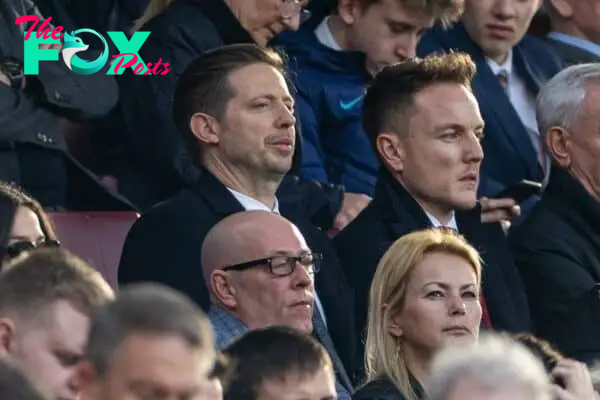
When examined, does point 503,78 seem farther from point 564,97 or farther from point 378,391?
point 378,391

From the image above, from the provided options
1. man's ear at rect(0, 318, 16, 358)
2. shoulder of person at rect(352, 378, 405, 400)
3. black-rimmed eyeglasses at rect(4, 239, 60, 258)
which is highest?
man's ear at rect(0, 318, 16, 358)

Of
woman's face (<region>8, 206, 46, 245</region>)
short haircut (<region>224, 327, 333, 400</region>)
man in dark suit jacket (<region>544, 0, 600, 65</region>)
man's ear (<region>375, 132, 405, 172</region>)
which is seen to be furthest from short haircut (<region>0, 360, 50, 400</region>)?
man in dark suit jacket (<region>544, 0, 600, 65</region>)

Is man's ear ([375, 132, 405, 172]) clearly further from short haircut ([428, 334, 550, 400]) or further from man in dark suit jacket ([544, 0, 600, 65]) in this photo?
short haircut ([428, 334, 550, 400])

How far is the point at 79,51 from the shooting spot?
7691mm

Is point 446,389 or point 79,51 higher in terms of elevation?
point 446,389

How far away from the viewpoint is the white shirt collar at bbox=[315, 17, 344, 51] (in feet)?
27.1

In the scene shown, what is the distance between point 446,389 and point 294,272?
1675 millimetres

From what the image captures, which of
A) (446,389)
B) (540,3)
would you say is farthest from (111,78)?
(446,389)

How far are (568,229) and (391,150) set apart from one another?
692 mm

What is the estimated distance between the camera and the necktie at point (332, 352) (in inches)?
242

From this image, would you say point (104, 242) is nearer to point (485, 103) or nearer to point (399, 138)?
point (399, 138)

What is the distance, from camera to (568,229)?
24.0 feet

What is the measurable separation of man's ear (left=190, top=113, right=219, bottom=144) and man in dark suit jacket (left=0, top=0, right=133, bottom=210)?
0.53 m

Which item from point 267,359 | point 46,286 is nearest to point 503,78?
point 267,359
